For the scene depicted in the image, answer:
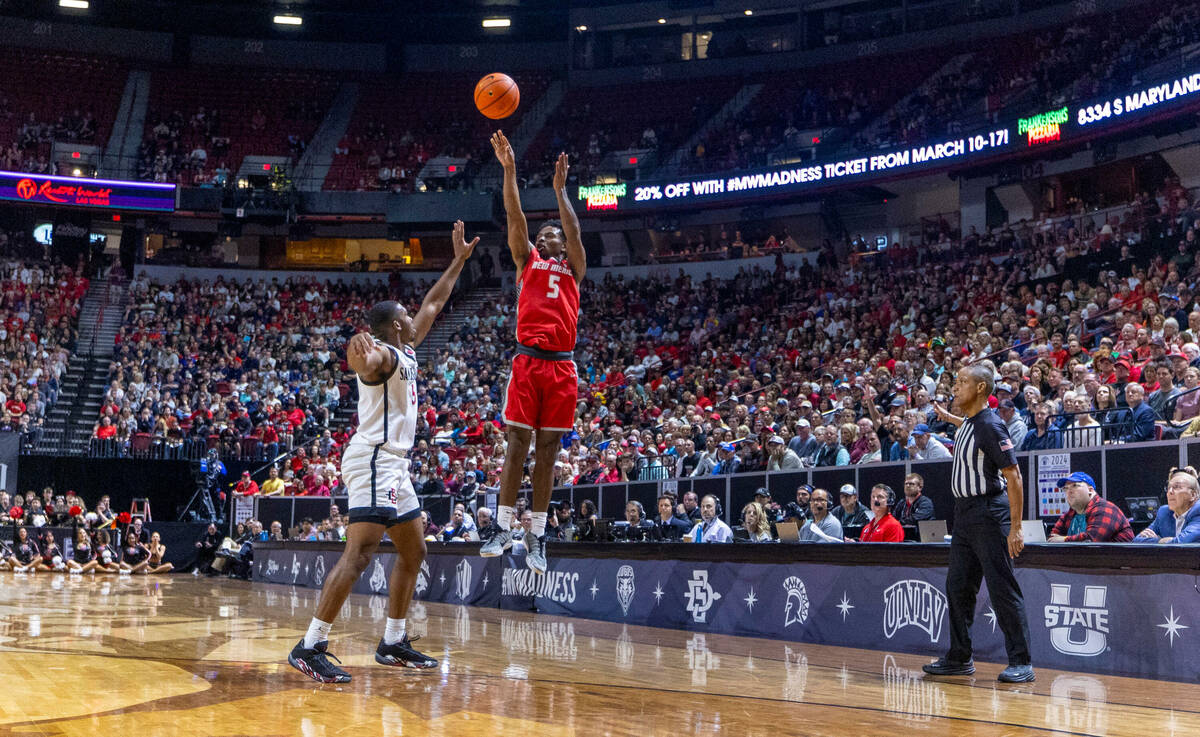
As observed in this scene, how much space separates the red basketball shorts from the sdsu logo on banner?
11.0 ft

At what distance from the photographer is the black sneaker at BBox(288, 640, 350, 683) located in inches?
242

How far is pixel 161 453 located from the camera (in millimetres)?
26578

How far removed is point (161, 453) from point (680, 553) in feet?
63.1

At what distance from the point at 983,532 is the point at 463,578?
30.4 ft

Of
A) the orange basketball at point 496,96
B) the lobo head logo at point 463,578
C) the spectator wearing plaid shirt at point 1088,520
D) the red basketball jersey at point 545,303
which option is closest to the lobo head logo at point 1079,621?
the spectator wearing plaid shirt at point 1088,520

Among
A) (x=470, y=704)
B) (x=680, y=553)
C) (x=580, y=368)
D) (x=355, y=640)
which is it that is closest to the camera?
(x=470, y=704)

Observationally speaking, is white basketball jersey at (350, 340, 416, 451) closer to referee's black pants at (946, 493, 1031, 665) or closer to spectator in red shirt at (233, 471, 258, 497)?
referee's black pants at (946, 493, 1031, 665)

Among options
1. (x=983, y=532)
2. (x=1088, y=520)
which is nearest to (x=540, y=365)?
(x=983, y=532)

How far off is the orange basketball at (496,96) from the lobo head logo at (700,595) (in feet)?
17.0

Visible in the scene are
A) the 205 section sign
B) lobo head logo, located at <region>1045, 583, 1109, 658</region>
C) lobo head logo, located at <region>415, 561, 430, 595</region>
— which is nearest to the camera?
lobo head logo, located at <region>1045, 583, 1109, 658</region>

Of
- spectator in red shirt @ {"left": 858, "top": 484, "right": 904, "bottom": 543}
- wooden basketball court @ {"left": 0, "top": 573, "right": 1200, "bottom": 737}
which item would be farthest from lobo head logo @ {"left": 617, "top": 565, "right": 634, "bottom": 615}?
spectator in red shirt @ {"left": 858, "top": 484, "right": 904, "bottom": 543}

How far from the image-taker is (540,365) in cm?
737

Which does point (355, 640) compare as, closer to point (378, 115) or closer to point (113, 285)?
point (113, 285)

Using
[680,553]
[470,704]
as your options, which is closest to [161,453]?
Result: [680,553]
